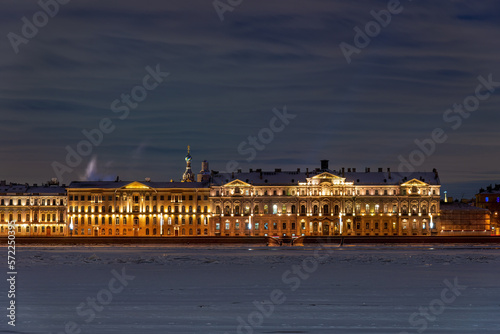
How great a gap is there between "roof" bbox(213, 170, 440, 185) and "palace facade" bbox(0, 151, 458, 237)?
0.13 metres

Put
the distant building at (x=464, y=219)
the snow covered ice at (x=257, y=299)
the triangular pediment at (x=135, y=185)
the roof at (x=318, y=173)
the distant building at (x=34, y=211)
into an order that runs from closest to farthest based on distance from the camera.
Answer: the snow covered ice at (x=257, y=299) → the roof at (x=318, y=173) → the triangular pediment at (x=135, y=185) → the distant building at (x=34, y=211) → the distant building at (x=464, y=219)

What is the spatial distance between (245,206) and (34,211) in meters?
28.7

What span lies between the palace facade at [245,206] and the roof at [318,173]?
133mm

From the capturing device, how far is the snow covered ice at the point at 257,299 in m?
20.3

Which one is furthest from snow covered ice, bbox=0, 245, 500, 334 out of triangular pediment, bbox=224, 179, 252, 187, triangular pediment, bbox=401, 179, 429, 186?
triangular pediment, bbox=224, 179, 252, 187

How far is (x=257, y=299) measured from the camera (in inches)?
997

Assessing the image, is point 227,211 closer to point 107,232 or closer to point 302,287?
point 107,232

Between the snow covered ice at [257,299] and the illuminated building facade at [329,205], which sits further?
the illuminated building facade at [329,205]

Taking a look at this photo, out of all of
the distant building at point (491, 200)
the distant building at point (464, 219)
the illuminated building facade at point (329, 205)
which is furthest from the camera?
the distant building at point (491, 200)

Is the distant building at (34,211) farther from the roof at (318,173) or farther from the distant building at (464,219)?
the distant building at (464,219)

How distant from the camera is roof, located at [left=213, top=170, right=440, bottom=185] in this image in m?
110

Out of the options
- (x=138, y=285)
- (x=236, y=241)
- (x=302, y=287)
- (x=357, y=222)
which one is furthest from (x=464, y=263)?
(x=357, y=222)

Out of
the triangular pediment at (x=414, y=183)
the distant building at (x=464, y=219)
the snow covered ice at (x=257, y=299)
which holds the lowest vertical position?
the snow covered ice at (x=257, y=299)

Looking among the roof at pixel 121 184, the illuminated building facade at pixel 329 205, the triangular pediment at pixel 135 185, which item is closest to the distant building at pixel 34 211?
the roof at pixel 121 184
